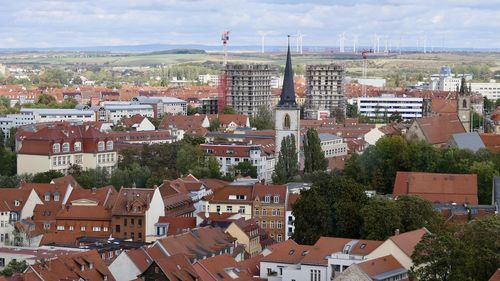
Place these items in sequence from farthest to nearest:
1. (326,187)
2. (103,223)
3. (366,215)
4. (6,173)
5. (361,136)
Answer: (361,136) → (6,173) → (103,223) → (326,187) → (366,215)

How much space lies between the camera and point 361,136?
413ft

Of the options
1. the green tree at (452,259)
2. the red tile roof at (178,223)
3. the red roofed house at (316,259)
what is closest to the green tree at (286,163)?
the red tile roof at (178,223)

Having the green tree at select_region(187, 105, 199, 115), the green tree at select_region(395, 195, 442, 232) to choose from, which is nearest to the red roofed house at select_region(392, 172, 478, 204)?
the green tree at select_region(395, 195, 442, 232)

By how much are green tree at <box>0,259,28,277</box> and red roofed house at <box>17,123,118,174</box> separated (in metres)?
38.2

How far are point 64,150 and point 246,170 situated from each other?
14226 mm

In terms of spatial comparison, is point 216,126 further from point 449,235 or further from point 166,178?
point 449,235

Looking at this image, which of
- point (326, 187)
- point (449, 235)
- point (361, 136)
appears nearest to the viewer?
point (449, 235)

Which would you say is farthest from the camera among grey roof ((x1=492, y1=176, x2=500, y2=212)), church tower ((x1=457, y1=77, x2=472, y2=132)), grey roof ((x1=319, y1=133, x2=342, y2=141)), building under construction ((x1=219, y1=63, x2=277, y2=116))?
building under construction ((x1=219, y1=63, x2=277, y2=116))

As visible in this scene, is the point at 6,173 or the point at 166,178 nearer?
the point at 166,178

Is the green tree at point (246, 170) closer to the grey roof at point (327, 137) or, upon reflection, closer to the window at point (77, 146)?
the window at point (77, 146)

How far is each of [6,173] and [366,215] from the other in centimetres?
4308

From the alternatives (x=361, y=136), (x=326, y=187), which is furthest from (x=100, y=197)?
(x=361, y=136)

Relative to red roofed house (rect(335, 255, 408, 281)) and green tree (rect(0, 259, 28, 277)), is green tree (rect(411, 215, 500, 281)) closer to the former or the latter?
red roofed house (rect(335, 255, 408, 281))

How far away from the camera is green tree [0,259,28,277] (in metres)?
53.1
